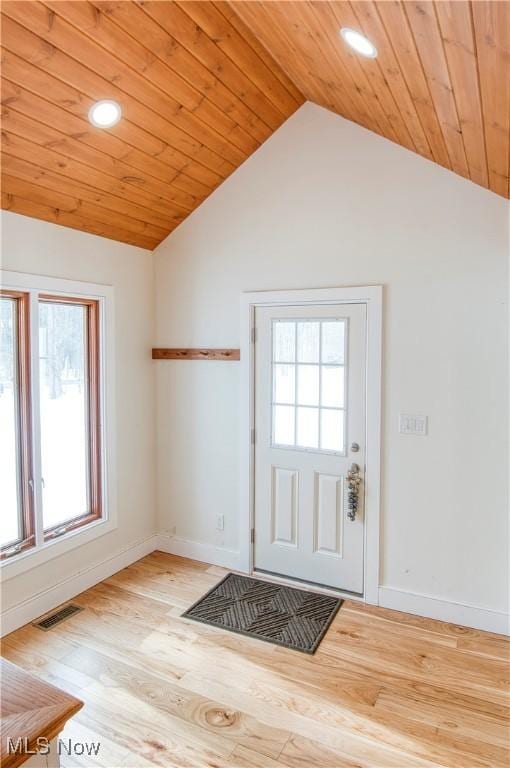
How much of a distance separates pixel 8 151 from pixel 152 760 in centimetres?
276

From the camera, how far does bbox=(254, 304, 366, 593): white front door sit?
3133mm

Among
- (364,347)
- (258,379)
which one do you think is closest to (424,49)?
(364,347)

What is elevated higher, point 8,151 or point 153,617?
point 8,151

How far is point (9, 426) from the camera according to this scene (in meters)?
2.84

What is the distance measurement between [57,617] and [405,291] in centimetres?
291

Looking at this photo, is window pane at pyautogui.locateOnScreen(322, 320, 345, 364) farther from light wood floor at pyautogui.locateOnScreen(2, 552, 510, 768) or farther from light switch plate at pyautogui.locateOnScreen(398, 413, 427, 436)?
light wood floor at pyautogui.locateOnScreen(2, 552, 510, 768)

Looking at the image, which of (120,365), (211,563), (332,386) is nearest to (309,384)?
(332,386)

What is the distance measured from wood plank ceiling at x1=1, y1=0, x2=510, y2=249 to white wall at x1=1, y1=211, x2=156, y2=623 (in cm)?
15

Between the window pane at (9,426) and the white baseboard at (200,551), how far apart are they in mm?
1260

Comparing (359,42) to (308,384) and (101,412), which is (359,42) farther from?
(101,412)

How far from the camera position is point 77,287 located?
312 centimetres

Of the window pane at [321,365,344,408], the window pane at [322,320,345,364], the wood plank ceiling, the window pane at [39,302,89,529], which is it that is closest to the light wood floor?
the window pane at [39,302,89,529]

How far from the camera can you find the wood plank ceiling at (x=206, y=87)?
1.54 metres

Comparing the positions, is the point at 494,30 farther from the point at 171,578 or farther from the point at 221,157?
the point at 171,578
